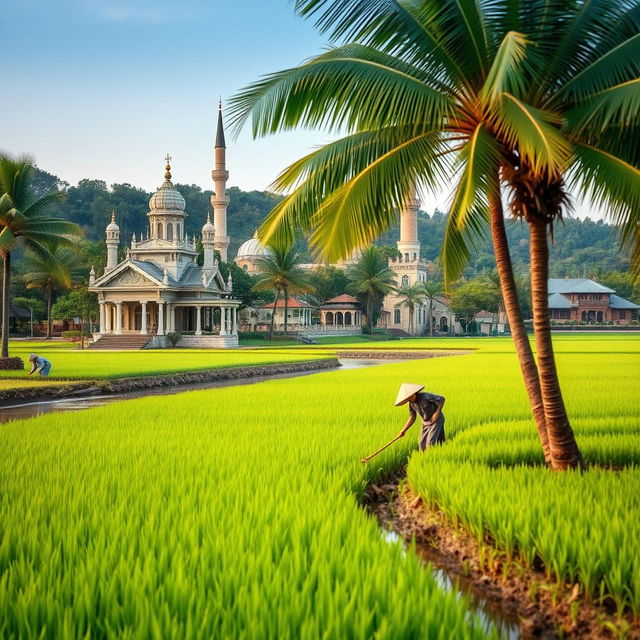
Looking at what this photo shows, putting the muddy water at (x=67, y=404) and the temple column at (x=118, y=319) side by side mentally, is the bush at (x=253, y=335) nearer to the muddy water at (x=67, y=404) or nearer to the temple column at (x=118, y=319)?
the temple column at (x=118, y=319)

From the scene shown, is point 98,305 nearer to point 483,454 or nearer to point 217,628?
point 483,454

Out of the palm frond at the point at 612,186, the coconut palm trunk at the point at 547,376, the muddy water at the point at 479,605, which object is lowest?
the muddy water at the point at 479,605

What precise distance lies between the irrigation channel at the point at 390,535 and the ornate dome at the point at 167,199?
25.9 meters

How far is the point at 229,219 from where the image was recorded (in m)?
124

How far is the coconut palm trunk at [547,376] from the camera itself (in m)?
8.16

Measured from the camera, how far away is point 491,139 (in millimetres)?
7598

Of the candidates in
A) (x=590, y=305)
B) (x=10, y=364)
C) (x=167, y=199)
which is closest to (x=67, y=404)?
(x=10, y=364)

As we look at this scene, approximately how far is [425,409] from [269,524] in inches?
143

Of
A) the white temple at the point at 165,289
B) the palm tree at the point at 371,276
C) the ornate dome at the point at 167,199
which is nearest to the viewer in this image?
the white temple at the point at 165,289

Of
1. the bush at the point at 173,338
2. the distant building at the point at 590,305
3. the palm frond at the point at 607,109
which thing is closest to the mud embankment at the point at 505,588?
the palm frond at the point at 607,109

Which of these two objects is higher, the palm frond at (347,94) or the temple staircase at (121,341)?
the palm frond at (347,94)

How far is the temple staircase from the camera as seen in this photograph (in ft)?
171

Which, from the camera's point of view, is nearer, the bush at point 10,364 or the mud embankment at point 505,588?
the mud embankment at point 505,588

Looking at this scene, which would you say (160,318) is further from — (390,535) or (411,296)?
(390,535)
